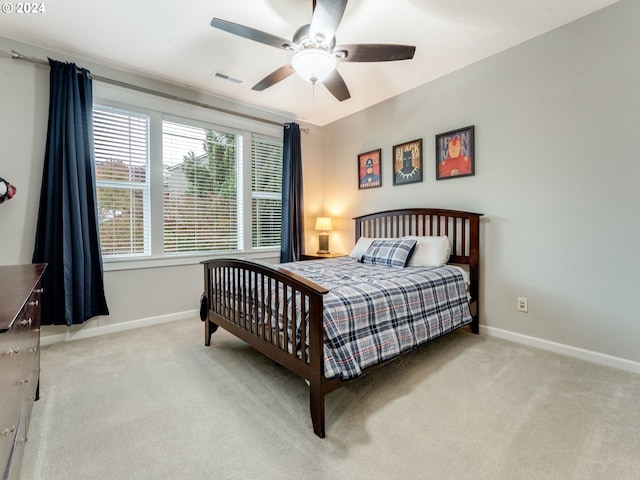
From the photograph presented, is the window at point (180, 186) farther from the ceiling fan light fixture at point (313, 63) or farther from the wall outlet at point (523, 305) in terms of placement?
the wall outlet at point (523, 305)

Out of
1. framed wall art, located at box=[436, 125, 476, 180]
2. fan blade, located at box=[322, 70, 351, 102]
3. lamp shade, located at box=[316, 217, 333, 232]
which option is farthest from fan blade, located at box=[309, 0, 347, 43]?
lamp shade, located at box=[316, 217, 333, 232]

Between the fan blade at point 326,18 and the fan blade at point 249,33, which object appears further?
the fan blade at point 249,33

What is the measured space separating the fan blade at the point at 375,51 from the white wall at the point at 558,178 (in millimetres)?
1259

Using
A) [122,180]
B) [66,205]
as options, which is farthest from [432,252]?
[66,205]

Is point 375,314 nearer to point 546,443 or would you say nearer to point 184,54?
point 546,443

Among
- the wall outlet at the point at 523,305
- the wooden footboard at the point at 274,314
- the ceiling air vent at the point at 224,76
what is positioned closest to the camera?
the wooden footboard at the point at 274,314

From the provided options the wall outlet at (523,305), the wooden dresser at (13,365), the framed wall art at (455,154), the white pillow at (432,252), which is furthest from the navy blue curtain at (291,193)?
the wooden dresser at (13,365)

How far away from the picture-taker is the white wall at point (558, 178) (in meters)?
2.14

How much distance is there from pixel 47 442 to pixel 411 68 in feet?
12.6

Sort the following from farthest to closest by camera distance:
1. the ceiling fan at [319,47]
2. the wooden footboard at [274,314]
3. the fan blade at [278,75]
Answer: the fan blade at [278,75] → the ceiling fan at [319,47] → the wooden footboard at [274,314]

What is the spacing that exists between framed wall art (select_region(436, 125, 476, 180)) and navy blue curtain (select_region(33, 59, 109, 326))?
136 inches

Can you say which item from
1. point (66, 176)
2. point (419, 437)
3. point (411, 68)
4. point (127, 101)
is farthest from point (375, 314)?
point (127, 101)

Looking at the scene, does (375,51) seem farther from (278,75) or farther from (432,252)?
(432,252)

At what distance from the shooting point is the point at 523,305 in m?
2.65
